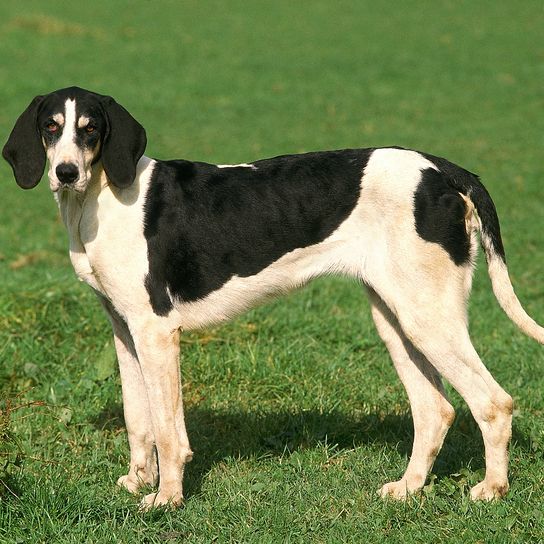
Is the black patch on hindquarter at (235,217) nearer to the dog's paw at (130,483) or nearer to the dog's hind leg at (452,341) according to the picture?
the dog's hind leg at (452,341)

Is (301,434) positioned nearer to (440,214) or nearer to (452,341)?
(452,341)

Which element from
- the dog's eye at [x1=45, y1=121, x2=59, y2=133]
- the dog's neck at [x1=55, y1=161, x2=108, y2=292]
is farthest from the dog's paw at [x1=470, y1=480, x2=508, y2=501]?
the dog's eye at [x1=45, y1=121, x2=59, y2=133]

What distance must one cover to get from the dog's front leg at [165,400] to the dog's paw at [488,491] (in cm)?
146

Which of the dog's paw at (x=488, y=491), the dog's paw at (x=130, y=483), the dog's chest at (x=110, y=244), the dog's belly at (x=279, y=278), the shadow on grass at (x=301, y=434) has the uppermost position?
the dog's chest at (x=110, y=244)

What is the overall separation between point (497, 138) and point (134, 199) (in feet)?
44.5

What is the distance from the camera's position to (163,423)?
480 centimetres

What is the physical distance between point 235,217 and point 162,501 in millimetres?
1483

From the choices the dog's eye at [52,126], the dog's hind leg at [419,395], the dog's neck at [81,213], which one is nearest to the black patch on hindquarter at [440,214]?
the dog's hind leg at [419,395]

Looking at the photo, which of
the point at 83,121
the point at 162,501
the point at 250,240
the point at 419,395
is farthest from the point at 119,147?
the point at 419,395

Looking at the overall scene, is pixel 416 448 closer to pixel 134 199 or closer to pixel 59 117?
pixel 134 199

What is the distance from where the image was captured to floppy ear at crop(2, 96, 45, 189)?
Answer: 188 inches

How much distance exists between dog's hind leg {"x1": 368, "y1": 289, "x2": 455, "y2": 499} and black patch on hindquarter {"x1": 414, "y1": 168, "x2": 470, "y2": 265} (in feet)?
1.98

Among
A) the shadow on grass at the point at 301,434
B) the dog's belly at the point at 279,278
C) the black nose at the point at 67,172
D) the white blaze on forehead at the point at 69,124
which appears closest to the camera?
the black nose at the point at 67,172

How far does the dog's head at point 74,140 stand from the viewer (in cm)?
460
